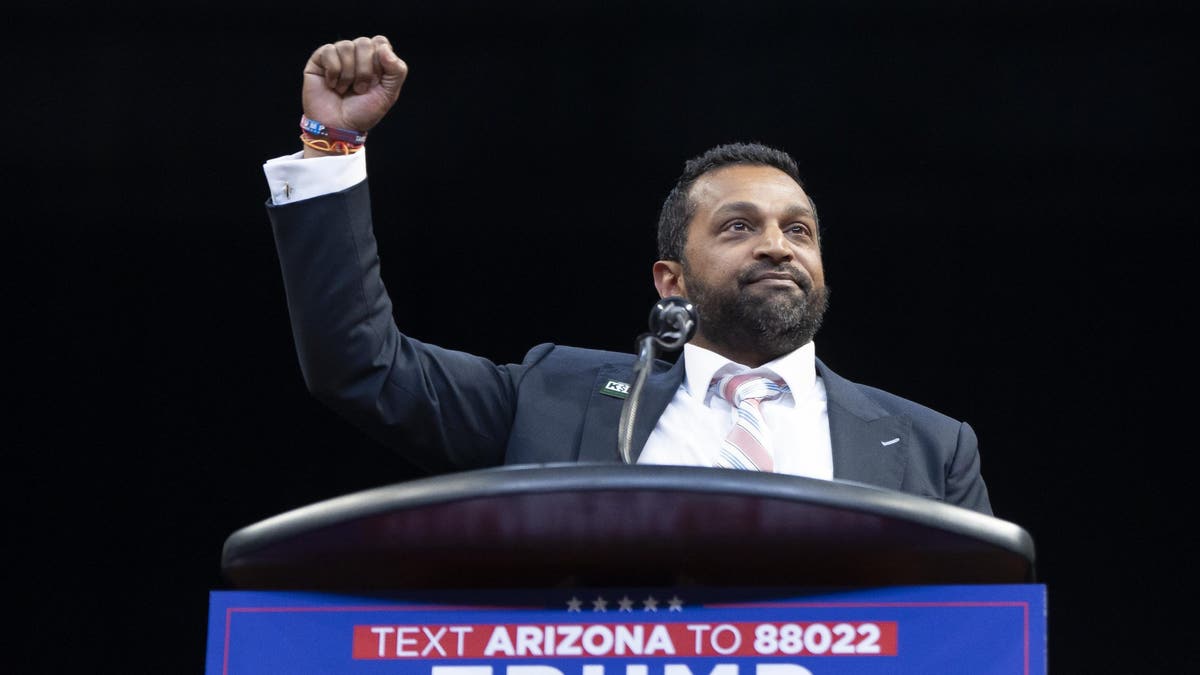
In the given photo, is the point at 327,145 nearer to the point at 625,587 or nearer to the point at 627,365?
the point at 627,365

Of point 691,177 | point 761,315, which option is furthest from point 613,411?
point 691,177

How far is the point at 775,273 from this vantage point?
6.48 ft

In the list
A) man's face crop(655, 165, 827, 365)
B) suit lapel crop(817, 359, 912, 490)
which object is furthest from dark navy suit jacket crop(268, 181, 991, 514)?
man's face crop(655, 165, 827, 365)

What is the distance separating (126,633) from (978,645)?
252cm

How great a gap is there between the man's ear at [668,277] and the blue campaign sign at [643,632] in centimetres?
155

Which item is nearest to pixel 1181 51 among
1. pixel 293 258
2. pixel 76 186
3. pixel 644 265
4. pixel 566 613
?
pixel 644 265

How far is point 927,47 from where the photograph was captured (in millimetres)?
2779

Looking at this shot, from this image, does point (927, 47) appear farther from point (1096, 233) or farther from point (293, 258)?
point (293, 258)

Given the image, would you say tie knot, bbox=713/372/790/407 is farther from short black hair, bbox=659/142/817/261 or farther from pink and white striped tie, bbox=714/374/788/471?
short black hair, bbox=659/142/817/261

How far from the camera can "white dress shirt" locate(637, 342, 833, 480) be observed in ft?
5.74

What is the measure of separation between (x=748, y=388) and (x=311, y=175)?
0.68 m

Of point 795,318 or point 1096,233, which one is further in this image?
point 1096,233

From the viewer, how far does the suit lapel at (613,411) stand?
67.3 inches

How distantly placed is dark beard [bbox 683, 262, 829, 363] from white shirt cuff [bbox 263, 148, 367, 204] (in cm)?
64
